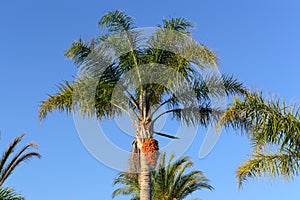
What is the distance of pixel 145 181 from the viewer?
54.0 ft

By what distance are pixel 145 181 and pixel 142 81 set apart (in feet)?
Answer: 10.8

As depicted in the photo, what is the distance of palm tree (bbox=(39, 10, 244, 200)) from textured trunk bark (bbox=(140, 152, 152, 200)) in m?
0.03

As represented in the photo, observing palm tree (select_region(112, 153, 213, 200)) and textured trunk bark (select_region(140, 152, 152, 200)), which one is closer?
textured trunk bark (select_region(140, 152, 152, 200))

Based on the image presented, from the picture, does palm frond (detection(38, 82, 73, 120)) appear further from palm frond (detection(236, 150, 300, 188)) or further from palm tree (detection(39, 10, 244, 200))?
palm frond (detection(236, 150, 300, 188))

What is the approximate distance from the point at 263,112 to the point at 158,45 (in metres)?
5.27

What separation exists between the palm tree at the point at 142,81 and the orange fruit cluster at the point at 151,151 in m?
0.04

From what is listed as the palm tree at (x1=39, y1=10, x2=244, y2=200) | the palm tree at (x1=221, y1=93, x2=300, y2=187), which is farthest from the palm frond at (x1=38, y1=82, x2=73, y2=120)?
the palm tree at (x1=221, y1=93, x2=300, y2=187)

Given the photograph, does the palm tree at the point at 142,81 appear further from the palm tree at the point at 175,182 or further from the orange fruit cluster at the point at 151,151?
the palm tree at the point at 175,182

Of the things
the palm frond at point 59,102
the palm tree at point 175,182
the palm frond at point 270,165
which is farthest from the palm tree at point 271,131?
the palm tree at point 175,182

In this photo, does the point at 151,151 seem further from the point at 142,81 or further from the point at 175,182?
the point at 175,182

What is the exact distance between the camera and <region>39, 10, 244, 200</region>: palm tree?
17156 mm

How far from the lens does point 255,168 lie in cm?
1401

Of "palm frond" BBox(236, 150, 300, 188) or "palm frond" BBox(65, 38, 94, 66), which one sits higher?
"palm frond" BBox(65, 38, 94, 66)

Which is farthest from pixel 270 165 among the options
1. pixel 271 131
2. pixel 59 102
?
pixel 59 102
